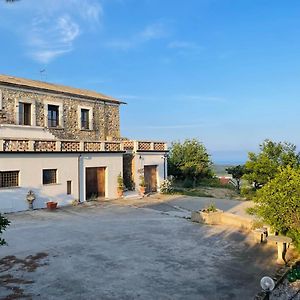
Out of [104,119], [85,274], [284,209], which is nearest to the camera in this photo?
[85,274]

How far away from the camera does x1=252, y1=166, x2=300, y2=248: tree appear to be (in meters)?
10.7

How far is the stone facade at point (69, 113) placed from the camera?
78.2ft

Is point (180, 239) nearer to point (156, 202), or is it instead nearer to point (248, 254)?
point (248, 254)

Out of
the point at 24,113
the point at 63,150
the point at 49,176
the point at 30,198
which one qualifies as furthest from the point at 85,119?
the point at 30,198

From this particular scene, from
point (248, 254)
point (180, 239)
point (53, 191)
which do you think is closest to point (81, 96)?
point (53, 191)

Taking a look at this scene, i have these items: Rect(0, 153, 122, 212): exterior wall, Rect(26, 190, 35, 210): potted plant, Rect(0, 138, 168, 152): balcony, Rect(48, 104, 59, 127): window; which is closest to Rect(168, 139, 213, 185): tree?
Rect(0, 138, 168, 152): balcony

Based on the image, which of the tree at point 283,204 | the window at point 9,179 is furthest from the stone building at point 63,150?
the tree at point 283,204

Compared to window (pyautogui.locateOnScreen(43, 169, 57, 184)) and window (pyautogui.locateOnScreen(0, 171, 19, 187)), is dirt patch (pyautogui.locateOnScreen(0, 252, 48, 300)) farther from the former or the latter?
window (pyautogui.locateOnScreen(43, 169, 57, 184))

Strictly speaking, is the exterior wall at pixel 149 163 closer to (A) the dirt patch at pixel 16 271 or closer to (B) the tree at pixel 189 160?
(B) the tree at pixel 189 160

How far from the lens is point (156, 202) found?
2345 centimetres

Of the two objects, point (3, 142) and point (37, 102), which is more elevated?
point (37, 102)

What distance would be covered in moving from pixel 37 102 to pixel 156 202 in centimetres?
1171

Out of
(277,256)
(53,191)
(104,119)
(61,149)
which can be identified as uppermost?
(104,119)

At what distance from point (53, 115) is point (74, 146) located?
5.78m
